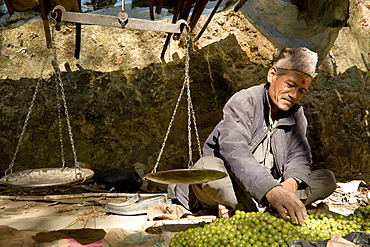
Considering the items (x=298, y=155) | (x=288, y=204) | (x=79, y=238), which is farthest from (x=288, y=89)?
(x=79, y=238)

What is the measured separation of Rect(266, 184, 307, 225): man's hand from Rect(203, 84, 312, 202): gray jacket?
0.18 metres

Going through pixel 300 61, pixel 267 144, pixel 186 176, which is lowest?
pixel 267 144

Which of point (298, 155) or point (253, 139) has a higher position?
point (253, 139)

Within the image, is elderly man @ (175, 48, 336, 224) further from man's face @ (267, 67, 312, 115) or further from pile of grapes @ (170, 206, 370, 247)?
pile of grapes @ (170, 206, 370, 247)

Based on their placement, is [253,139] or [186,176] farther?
[253,139]

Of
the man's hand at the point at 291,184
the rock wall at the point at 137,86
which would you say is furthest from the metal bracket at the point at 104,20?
the rock wall at the point at 137,86

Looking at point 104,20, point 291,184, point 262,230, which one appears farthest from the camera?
point 291,184

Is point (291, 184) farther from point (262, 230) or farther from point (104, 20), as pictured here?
point (104, 20)

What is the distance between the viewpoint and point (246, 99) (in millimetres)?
3068

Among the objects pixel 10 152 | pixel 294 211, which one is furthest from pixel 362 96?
pixel 10 152

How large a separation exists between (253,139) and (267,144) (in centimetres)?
16

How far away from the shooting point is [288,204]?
2350mm

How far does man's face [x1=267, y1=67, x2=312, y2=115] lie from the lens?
3002 millimetres

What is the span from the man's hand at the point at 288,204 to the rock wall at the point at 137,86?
127 inches
